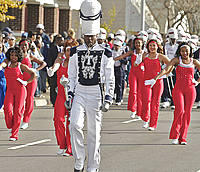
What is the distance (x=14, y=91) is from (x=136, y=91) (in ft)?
14.6

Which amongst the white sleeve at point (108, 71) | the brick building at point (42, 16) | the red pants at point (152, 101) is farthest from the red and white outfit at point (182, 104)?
the brick building at point (42, 16)

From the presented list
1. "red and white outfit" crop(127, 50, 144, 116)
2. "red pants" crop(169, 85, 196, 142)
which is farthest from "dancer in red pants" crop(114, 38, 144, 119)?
"red pants" crop(169, 85, 196, 142)

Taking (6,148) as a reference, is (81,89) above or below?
above

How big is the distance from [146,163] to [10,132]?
345 centimetres

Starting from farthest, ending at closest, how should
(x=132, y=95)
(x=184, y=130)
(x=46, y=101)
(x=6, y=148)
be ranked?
1. (x=46, y=101)
2. (x=132, y=95)
3. (x=184, y=130)
4. (x=6, y=148)

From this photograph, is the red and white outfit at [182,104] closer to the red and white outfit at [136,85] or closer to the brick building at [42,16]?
the red and white outfit at [136,85]

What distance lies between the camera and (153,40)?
1326 centimetres

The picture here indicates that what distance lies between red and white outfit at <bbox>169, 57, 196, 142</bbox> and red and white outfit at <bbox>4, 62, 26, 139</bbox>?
288 centimetres

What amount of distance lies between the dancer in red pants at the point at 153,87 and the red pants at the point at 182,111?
1.70 meters

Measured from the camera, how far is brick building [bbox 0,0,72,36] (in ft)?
94.4

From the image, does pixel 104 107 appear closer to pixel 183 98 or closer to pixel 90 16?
pixel 90 16

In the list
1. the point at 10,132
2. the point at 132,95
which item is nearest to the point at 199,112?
the point at 132,95

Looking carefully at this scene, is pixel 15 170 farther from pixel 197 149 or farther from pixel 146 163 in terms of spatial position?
pixel 197 149

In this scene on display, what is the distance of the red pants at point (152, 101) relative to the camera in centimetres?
1295
